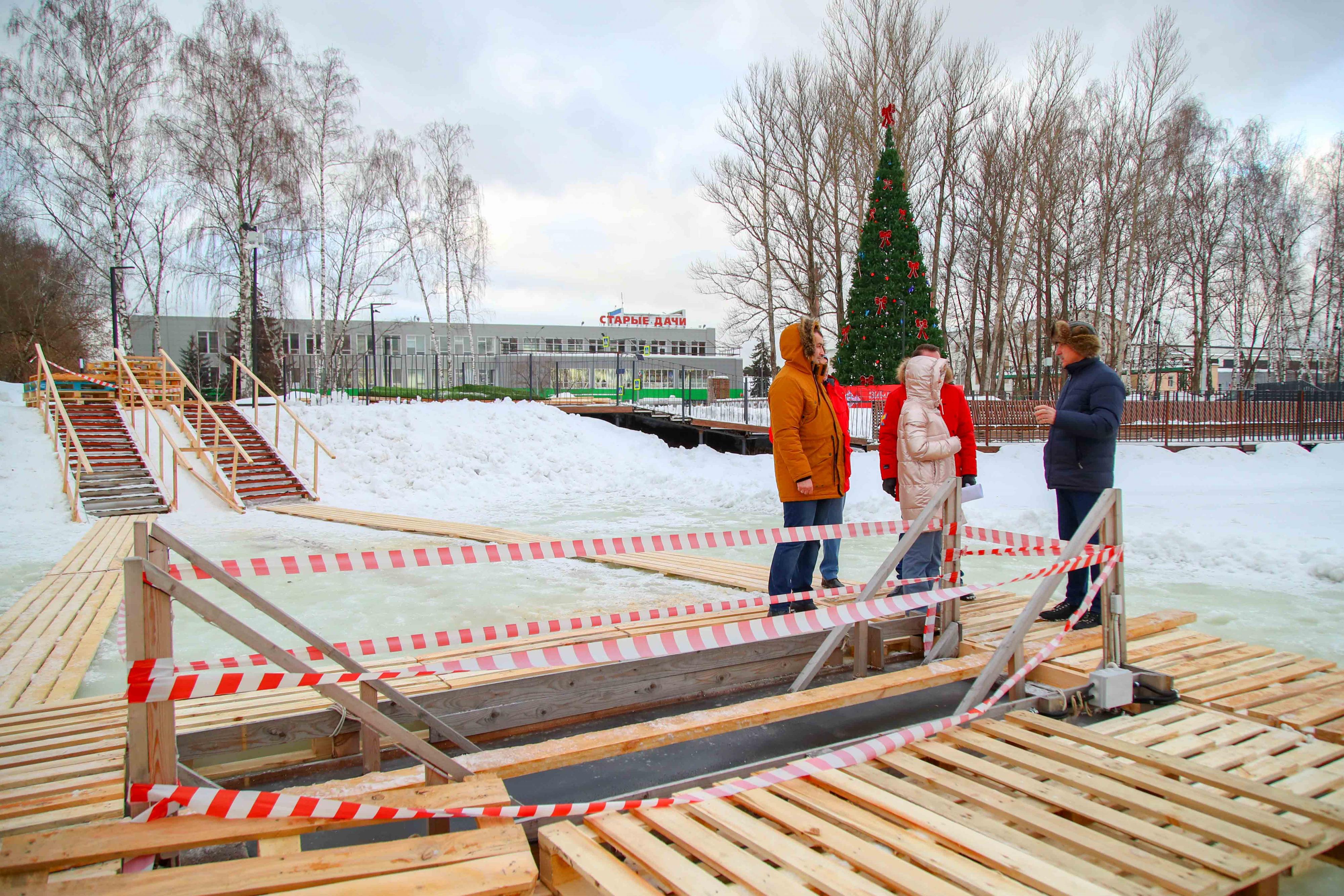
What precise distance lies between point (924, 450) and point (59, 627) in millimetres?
5790

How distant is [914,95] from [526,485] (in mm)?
17142

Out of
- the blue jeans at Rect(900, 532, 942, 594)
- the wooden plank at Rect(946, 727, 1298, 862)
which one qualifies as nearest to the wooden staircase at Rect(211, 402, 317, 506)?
the blue jeans at Rect(900, 532, 942, 594)

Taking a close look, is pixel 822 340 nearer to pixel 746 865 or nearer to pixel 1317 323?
pixel 746 865

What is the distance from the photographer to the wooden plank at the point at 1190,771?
250 cm

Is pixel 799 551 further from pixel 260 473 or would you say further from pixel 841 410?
pixel 260 473

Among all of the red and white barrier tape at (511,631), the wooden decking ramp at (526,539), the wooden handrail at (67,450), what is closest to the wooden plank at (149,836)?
the red and white barrier tape at (511,631)

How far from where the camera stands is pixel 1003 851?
85.6 inches

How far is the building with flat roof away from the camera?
27.8m

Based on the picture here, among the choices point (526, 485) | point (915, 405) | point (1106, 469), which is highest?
point (915, 405)

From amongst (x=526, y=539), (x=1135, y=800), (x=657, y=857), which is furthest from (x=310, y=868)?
(x=526, y=539)

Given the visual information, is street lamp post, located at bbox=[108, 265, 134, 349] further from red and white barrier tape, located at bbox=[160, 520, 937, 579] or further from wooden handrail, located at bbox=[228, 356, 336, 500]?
red and white barrier tape, located at bbox=[160, 520, 937, 579]

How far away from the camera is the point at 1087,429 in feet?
14.3

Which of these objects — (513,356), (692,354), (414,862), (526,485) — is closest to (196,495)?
(526,485)

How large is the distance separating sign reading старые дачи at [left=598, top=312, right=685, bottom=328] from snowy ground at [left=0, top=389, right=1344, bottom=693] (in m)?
44.4
